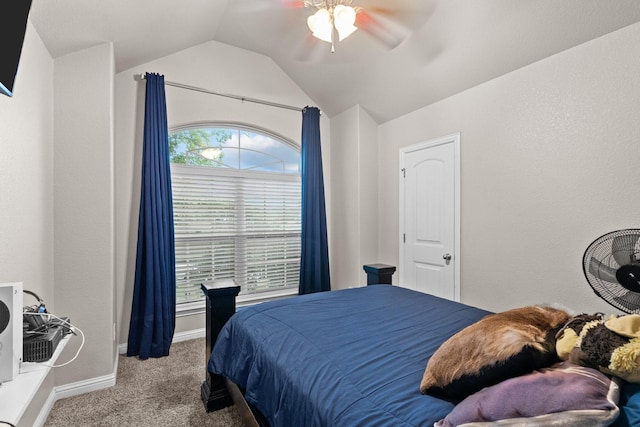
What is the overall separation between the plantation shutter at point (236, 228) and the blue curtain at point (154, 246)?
0.92 ft

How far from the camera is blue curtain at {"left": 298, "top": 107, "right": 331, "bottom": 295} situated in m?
3.82

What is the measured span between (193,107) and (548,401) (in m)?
3.52

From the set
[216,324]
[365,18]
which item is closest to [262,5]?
[365,18]

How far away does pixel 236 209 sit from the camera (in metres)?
3.59

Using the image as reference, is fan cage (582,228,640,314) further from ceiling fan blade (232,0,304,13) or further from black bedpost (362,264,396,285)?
ceiling fan blade (232,0,304,13)

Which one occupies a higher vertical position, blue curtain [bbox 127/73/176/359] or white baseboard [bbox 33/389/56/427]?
blue curtain [bbox 127/73/176/359]

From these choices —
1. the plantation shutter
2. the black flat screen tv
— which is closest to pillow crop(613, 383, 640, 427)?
the black flat screen tv

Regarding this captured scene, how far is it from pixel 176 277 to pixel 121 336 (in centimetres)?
69

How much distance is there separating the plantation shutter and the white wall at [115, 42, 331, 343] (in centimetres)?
42

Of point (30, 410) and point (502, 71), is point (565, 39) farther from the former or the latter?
point (30, 410)

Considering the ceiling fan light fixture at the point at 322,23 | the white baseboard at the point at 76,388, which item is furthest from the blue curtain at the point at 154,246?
the ceiling fan light fixture at the point at 322,23

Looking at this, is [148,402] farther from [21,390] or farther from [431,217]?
[431,217]

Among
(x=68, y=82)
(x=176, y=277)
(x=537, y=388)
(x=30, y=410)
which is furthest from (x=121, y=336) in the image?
(x=537, y=388)

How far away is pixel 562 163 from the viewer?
2238mm
